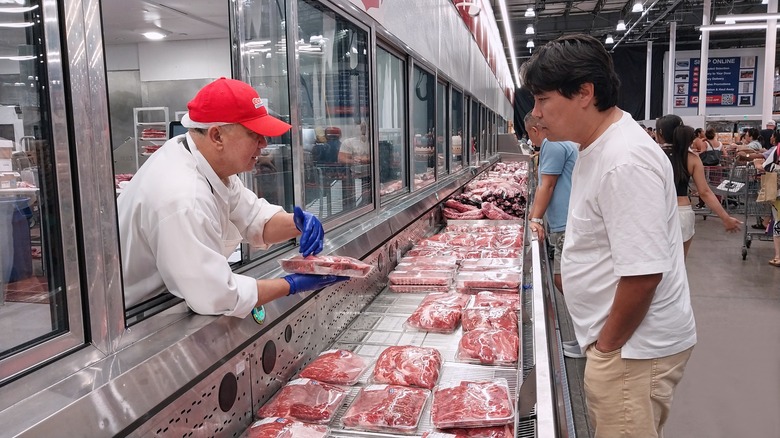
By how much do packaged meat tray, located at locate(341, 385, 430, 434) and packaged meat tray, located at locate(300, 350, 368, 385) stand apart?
0.10 metres

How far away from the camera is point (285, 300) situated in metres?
2.04

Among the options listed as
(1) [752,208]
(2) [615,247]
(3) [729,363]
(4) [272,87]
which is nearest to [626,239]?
(2) [615,247]

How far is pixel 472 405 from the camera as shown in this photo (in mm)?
1878

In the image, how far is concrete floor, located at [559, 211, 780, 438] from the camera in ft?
11.7

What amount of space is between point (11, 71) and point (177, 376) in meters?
0.86

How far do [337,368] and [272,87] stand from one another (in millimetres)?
1441

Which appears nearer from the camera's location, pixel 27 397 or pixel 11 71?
pixel 27 397

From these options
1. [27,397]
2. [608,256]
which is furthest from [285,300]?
[608,256]

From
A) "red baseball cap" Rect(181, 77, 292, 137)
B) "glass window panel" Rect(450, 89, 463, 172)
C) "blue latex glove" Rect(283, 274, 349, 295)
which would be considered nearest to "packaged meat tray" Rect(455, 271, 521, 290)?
"blue latex glove" Rect(283, 274, 349, 295)

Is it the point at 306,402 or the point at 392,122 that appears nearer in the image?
the point at 306,402

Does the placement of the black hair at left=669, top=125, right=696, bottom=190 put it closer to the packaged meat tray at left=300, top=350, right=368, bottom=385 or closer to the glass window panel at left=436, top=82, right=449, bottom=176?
the glass window panel at left=436, top=82, right=449, bottom=176

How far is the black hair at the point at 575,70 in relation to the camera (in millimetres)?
1741

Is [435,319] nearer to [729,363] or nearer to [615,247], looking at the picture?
[615,247]

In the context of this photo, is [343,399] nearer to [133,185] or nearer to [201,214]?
[201,214]
